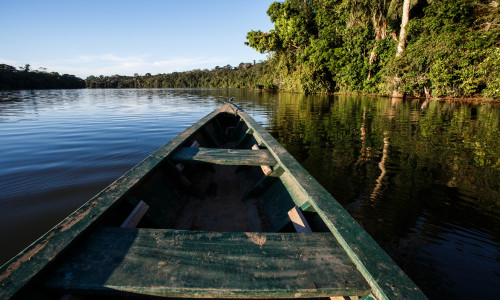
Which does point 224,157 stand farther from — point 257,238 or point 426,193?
point 426,193

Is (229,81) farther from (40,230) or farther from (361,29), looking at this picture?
(40,230)

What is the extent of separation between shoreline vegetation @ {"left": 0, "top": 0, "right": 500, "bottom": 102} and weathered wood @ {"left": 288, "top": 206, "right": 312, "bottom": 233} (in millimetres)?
18013

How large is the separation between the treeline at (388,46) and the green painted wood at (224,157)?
57.7ft

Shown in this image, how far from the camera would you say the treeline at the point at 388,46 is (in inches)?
543

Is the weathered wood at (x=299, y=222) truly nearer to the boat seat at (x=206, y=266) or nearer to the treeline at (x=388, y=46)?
the boat seat at (x=206, y=266)

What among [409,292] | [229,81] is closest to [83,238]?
[409,292]

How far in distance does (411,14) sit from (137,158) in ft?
80.9

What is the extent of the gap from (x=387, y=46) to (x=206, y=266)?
25324 millimetres

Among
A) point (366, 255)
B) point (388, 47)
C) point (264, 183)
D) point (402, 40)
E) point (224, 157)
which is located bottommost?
point (264, 183)

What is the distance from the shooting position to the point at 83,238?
1.21 metres

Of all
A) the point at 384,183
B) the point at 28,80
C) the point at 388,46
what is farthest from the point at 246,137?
the point at 28,80

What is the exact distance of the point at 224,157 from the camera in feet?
8.29

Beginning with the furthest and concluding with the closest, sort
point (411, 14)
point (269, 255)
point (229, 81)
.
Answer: point (229, 81) < point (411, 14) < point (269, 255)

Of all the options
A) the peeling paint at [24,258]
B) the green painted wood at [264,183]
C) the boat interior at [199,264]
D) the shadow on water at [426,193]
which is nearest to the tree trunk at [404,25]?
the shadow on water at [426,193]
